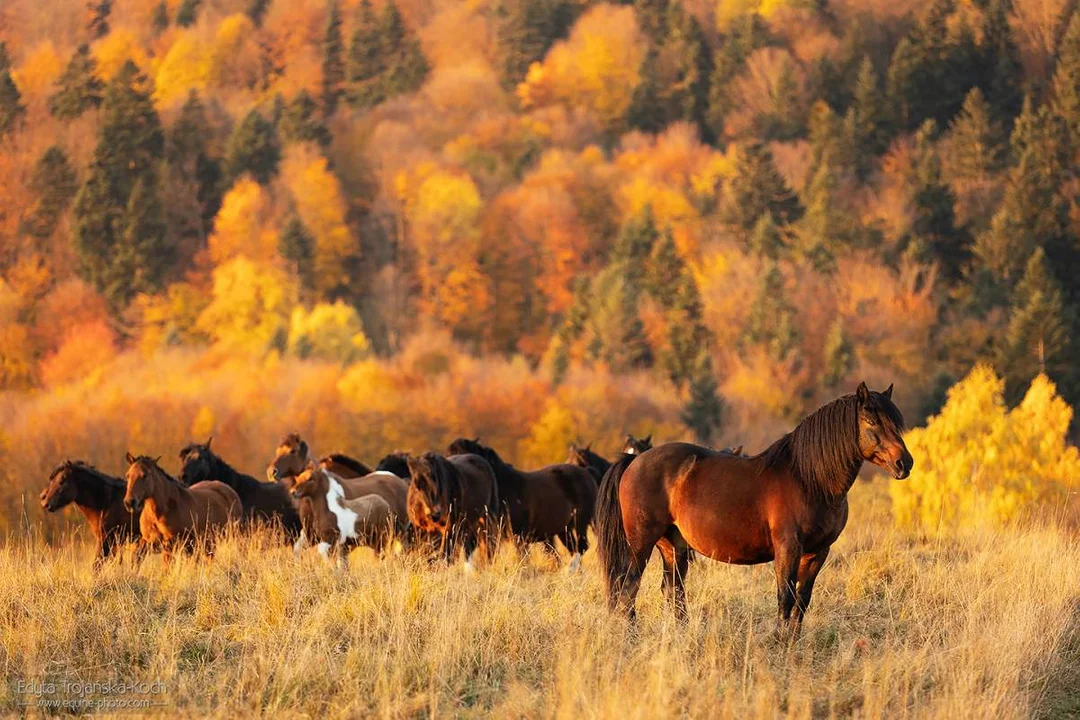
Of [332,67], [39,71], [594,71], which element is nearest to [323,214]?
[39,71]

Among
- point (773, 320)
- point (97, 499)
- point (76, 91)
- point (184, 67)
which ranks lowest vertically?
point (773, 320)

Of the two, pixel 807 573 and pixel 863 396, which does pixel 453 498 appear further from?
pixel 863 396

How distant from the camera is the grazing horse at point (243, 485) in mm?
18422

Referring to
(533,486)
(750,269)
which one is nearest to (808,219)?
(750,269)

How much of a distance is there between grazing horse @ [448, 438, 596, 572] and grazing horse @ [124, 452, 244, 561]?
9.63ft

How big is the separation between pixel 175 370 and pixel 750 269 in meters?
33.1

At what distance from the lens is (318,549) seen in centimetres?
1512

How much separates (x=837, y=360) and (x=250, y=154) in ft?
Result: 188

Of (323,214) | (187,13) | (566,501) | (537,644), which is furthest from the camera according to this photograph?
(187,13)

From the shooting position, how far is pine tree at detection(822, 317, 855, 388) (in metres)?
74.2

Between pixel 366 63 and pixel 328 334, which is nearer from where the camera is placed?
pixel 328 334

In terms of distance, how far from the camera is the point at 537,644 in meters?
9.71

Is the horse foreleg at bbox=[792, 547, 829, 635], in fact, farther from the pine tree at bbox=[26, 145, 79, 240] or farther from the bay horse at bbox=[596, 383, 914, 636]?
the pine tree at bbox=[26, 145, 79, 240]

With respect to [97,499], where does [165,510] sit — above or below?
above
